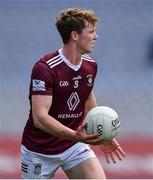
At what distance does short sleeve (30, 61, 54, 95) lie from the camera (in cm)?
593

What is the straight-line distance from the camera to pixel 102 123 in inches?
232

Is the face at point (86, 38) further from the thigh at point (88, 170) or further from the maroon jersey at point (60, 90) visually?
the thigh at point (88, 170)

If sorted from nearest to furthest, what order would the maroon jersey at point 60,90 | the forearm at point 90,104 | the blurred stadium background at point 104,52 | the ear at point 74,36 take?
the maroon jersey at point 60,90 → the ear at point 74,36 → the forearm at point 90,104 → the blurred stadium background at point 104,52

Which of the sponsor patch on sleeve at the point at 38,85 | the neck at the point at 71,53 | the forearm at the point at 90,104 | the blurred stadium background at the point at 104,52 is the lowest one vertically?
the blurred stadium background at the point at 104,52

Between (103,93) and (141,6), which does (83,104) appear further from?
(141,6)

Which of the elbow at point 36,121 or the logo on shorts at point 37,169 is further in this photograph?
the logo on shorts at point 37,169

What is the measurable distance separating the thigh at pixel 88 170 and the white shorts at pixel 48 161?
0.03 meters

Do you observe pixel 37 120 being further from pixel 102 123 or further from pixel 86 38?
pixel 86 38

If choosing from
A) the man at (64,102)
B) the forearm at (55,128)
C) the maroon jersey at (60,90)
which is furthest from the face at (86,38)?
the forearm at (55,128)

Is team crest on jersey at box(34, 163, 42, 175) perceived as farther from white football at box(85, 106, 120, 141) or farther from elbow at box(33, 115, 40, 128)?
white football at box(85, 106, 120, 141)

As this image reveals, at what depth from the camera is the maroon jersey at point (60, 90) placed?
235 inches

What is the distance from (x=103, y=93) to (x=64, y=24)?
8213 mm

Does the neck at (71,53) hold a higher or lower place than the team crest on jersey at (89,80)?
higher

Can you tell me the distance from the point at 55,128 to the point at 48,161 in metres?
0.54
